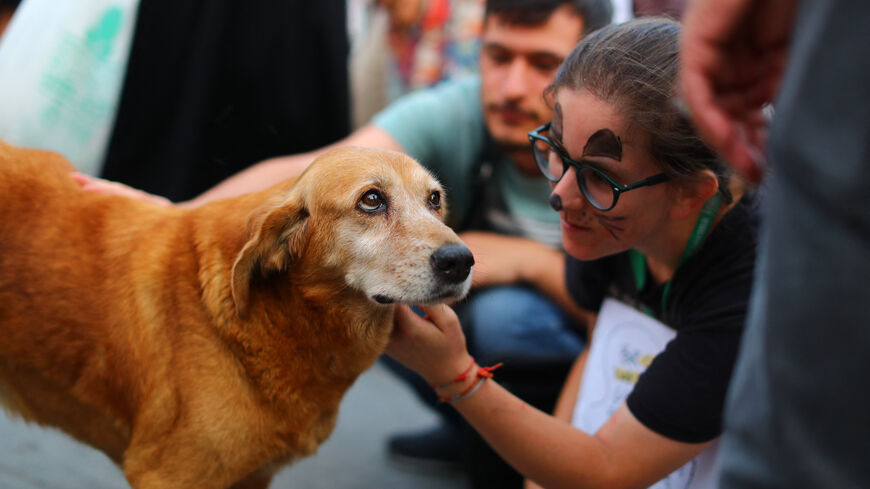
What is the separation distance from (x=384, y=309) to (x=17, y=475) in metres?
1.72

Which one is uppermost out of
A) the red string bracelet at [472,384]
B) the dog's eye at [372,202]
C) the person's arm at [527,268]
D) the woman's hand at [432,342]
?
the dog's eye at [372,202]

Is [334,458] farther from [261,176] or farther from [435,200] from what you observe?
[435,200]

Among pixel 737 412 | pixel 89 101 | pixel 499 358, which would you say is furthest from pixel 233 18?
pixel 737 412

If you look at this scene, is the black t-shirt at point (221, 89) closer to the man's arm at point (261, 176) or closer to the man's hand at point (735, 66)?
the man's arm at point (261, 176)

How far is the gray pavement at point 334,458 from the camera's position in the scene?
2543mm

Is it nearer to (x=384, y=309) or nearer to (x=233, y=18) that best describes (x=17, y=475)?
(x=384, y=309)

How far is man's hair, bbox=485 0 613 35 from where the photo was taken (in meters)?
2.93

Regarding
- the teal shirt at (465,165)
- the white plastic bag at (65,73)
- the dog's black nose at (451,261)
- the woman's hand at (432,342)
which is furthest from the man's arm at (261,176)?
the dog's black nose at (451,261)

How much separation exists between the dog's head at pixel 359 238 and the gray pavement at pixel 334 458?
112 cm

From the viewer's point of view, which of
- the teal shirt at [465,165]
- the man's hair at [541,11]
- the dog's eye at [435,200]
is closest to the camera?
the dog's eye at [435,200]

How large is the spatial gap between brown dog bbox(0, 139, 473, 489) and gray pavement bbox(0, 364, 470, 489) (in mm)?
561

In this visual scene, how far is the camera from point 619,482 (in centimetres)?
Answer: 184

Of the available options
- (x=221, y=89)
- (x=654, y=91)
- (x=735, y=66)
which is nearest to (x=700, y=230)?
(x=654, y=91)

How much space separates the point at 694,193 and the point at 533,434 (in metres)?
0.79
